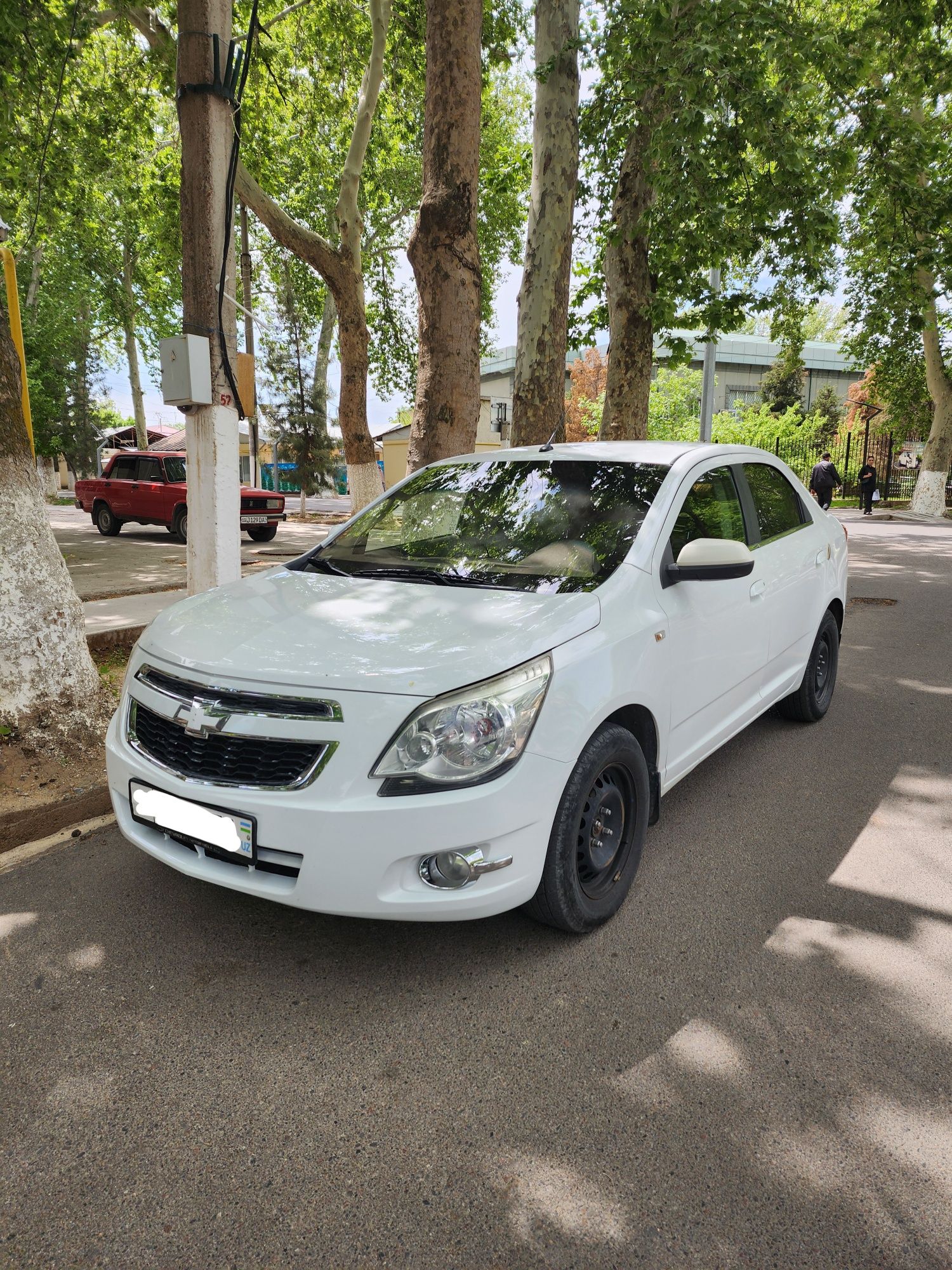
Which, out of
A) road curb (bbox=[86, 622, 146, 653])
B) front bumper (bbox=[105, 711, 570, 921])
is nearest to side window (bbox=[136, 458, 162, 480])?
road curb (bbox=[86, 622, 146, 653])

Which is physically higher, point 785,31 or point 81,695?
point 785,31

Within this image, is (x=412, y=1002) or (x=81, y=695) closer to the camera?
(x=412, y=1002)

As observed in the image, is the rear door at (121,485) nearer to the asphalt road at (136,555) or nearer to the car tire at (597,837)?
the asphalt road at (136,555)

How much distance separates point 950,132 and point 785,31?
39.0 feet

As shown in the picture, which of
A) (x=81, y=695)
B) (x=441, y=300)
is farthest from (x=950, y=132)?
(x=81, y=695)

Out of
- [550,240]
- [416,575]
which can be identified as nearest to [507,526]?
[416,575]

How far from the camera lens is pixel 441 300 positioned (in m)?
6.83

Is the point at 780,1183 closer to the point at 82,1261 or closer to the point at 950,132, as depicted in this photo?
the point at 82,1261

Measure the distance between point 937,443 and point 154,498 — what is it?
23446mm

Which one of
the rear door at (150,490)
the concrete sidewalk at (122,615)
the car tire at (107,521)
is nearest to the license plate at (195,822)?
the concrete sidewalk at (122,615)

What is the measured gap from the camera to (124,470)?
735 inches

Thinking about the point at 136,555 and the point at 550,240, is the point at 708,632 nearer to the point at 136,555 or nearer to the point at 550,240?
the point at 550,240

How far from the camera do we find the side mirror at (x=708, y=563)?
3123mm

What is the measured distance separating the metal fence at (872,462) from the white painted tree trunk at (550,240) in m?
24.7
